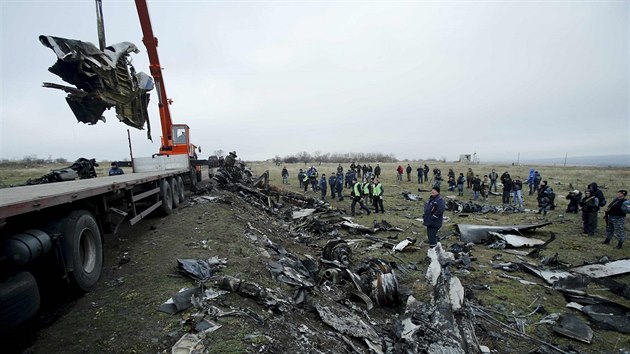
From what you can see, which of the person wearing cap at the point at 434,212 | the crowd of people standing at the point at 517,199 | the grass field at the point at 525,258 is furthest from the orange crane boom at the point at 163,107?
the person wearing cap at the point at 434,212

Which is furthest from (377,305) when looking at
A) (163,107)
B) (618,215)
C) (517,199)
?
(517,199)

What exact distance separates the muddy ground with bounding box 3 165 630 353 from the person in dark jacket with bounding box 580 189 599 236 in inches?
70.4

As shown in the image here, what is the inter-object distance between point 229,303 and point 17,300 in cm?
207

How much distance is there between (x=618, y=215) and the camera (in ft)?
28.9

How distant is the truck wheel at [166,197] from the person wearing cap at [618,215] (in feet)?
41.8

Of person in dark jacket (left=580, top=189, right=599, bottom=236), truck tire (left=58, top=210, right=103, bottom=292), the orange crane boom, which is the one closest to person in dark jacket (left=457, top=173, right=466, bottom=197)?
person in dark jacket (left=580, top=189, right=599, bottom=236)

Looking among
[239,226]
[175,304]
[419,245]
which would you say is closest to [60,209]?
[175,304]

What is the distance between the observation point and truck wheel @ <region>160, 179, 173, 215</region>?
8.05 m

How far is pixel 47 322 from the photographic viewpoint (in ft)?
11.3

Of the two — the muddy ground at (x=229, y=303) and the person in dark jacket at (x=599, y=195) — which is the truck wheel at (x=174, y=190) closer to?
the muddy ground at (x=229, y=303)

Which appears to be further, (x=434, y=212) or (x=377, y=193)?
(x=377, y=193)

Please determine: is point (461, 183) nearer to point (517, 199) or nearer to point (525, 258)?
point (517, 199)

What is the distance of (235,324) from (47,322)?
2204 millimetres

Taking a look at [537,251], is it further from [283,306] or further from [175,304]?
[175,304]
